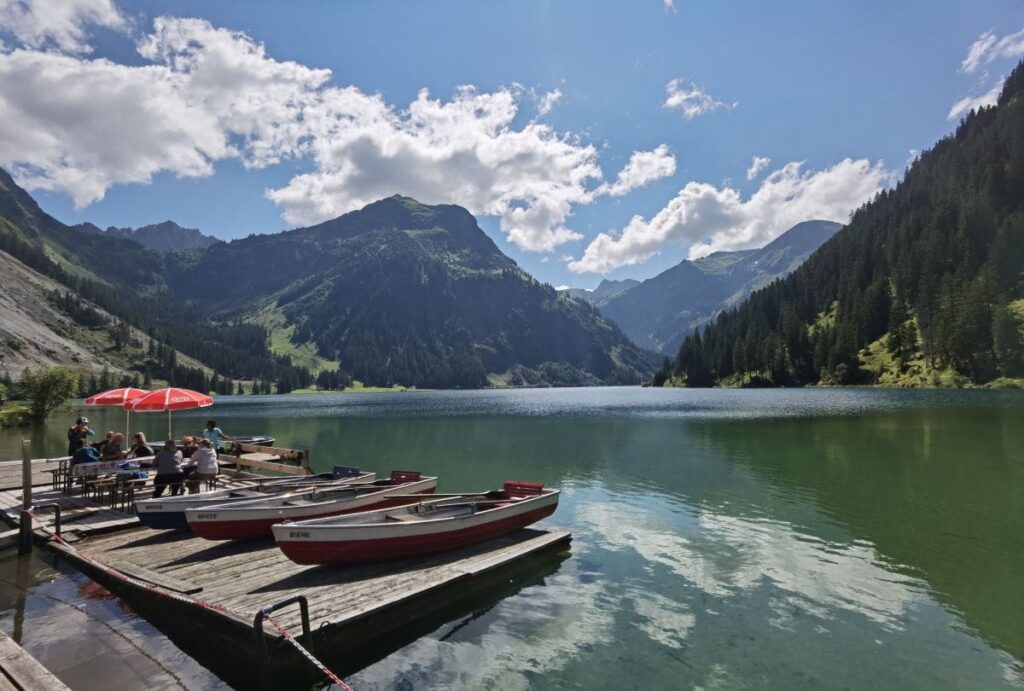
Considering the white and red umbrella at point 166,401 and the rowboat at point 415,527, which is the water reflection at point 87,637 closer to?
the rowboat at point 415,527

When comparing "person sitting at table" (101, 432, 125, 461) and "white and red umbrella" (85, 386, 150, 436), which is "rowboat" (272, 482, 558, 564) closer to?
"person sitting at table" (101, 432, 125, 461)

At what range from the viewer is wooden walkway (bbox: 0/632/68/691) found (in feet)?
27.1

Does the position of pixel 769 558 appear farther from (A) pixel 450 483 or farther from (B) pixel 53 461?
(B) pixel 53 461

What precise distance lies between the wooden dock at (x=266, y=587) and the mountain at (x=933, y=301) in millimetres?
143916

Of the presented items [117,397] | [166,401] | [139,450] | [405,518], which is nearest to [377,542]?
[405,518]

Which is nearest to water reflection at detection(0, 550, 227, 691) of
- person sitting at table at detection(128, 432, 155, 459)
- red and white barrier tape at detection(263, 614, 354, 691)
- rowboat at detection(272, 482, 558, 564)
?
red and white barrier tape at detection(263, 614, 354, 691)

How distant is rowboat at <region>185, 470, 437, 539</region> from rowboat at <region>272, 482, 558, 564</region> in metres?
1.71

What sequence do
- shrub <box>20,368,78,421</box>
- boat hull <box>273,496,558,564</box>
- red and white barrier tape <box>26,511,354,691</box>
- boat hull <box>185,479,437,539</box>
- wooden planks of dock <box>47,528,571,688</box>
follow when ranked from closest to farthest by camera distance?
red and white barrier tape <box>26,511,354,691</box> < wooden planks of dock <box>47,528,571,688</box> < boat hull <box>273,496,558,564</box> < boat hull <box>185,479,437,539</box> < shrub <box>20,368,78,421</box>

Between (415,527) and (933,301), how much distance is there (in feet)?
562

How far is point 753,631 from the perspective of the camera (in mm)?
14883

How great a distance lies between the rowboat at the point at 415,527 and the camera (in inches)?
612

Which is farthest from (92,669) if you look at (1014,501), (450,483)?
(1014,501)

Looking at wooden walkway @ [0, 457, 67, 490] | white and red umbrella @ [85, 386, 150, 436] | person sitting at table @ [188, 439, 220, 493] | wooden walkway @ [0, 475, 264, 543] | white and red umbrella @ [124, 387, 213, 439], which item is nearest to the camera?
wooden walkway @ [0, 475, 264, 543]

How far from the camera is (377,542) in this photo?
16.7m
